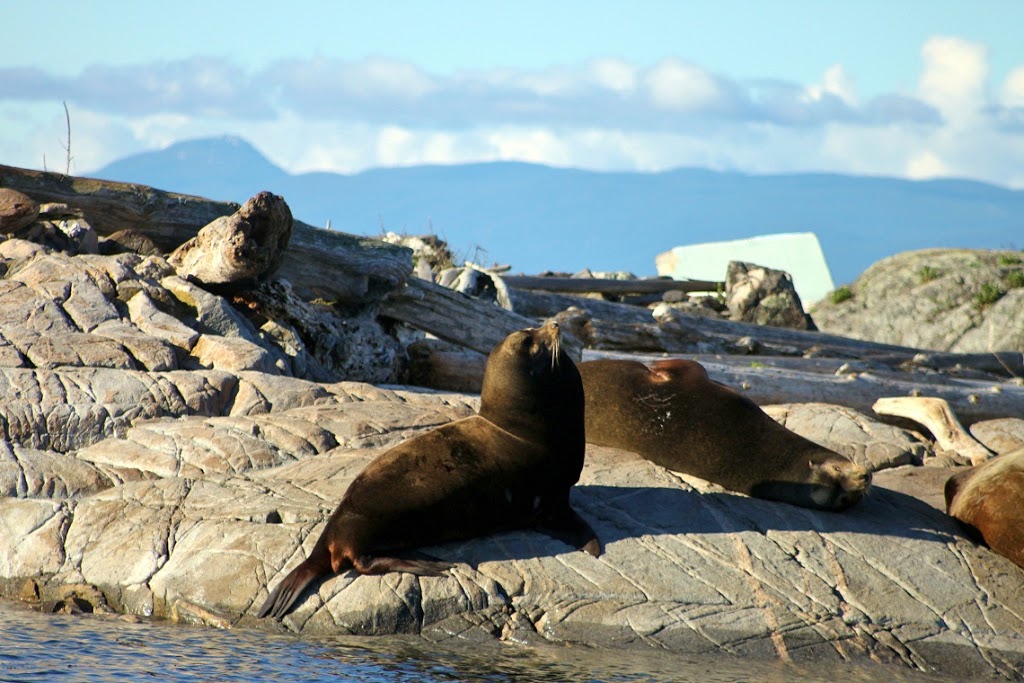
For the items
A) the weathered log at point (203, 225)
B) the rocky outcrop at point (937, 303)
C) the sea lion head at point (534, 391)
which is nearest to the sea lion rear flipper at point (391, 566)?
the sea lion head at point (534, 391)

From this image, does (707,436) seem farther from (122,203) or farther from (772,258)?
(772,258)

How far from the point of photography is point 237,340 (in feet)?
32.4

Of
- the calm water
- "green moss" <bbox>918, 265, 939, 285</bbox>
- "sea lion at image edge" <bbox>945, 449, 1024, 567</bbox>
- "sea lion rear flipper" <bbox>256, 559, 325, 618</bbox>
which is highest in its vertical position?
"green moss" <bbox>918, 265, 939, 285</bbox>

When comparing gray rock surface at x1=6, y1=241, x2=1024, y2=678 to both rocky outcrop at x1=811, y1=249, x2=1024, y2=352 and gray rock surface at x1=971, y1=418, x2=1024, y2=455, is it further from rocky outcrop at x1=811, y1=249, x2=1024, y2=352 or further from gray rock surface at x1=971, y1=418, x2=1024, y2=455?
rocky outcrop at x1=811, y1=249, x2=1024, y2=352

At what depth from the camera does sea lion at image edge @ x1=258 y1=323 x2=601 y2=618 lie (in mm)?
6371

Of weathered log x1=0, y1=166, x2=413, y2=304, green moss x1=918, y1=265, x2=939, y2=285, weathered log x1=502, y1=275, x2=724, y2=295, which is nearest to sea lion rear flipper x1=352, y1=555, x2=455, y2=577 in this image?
weathered log x1=0, y1=166, x2=413, y2=304

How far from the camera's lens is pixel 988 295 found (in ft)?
68.6

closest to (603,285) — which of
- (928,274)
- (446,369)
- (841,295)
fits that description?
(841,295)

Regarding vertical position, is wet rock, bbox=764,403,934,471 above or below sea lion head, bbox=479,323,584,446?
below

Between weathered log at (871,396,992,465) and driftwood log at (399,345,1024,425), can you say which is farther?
driftwood log at (399,345,1024,425)

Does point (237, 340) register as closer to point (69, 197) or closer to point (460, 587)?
point (69, 197)

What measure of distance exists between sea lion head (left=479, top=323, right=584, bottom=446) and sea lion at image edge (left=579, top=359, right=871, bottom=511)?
1164 mm

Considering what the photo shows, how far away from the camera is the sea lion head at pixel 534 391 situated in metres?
7.20

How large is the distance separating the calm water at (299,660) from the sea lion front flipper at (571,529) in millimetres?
738
